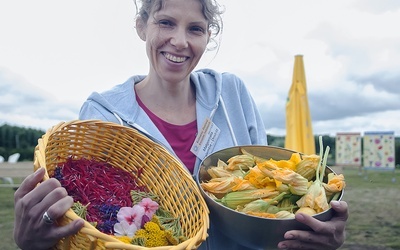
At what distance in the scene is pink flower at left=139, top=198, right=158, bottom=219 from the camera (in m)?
1.32

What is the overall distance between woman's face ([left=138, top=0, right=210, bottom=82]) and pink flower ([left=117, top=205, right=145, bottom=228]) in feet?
1.98

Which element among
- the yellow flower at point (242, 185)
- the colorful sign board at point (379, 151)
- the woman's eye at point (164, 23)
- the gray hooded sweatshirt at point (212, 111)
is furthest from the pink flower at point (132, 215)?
the colorful sign board at point (379, 151)

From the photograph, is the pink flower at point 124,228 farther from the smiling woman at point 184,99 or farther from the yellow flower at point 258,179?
the yellow flower at point 258,179

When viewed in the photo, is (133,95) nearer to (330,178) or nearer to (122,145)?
(122,145)

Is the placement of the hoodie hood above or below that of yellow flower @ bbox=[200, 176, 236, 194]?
above

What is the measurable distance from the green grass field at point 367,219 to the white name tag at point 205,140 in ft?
5.39

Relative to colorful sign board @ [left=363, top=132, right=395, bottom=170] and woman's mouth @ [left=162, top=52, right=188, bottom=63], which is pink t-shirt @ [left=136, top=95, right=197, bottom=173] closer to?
woman's mouth @ [left=162, top=52, right=188, bottom=63]

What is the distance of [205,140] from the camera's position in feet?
5.78

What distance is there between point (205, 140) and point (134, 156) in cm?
30

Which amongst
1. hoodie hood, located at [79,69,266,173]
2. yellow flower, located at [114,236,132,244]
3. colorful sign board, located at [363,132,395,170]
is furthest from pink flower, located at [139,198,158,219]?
colorful sign board, located at [363,132,395,170]

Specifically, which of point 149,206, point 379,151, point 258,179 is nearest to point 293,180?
point 258,179

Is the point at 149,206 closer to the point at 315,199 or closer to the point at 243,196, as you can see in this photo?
the point at 243,196

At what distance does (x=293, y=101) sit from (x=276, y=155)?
18.2ft

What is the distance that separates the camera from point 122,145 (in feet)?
5.29
